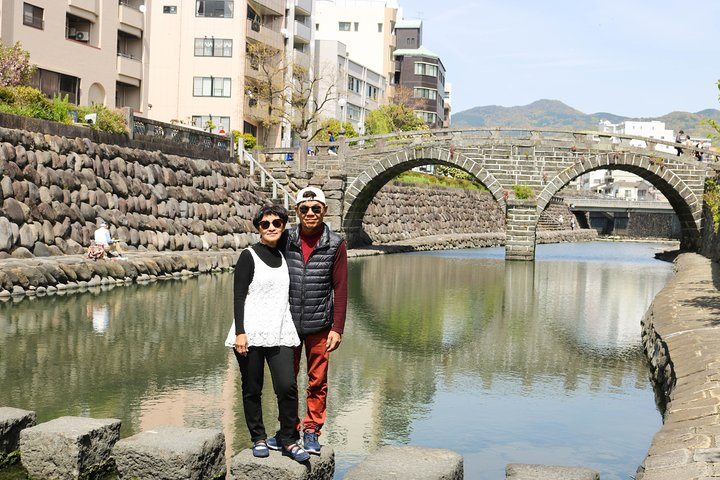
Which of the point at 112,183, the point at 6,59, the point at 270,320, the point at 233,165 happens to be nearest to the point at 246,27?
the point at 233,165

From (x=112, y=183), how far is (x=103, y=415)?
18.6m

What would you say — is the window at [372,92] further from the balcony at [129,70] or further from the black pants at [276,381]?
the black pants at [276,381]

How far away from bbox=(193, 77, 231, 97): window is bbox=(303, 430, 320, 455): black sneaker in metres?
48.2

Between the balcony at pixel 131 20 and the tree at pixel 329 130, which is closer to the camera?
the balcony at pixel 131 20

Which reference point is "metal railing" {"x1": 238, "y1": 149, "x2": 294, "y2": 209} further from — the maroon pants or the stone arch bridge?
the maroon pants

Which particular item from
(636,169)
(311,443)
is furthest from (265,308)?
(636,169)

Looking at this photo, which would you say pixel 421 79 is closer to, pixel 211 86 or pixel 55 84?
pixel 211 86

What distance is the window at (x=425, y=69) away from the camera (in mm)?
92000

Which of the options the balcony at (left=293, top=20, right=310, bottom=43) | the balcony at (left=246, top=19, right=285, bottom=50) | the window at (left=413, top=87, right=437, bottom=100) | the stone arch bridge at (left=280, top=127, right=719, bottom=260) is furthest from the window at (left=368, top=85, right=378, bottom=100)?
the stone arch bridge at (left=280, top=127, right=719, bottom=260)

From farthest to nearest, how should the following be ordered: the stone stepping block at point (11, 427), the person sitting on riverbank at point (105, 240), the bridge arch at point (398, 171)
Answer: the bridge arch at point (398, 171) < the person sitting on riverbank at point (105, 240) < the stone stepping block at point (11, 427)

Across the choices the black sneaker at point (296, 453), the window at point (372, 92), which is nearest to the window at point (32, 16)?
the black sneaker at point (296, 453)

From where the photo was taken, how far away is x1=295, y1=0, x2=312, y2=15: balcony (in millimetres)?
61319

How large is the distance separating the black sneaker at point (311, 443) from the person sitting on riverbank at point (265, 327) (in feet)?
0.31

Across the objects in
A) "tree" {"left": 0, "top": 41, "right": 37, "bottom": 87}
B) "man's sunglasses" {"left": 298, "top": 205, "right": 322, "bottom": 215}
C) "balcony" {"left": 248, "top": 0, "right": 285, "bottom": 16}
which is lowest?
"man's sunglasses" {"left": 298, "top": 205, "right": 322, "bottom": 215}
